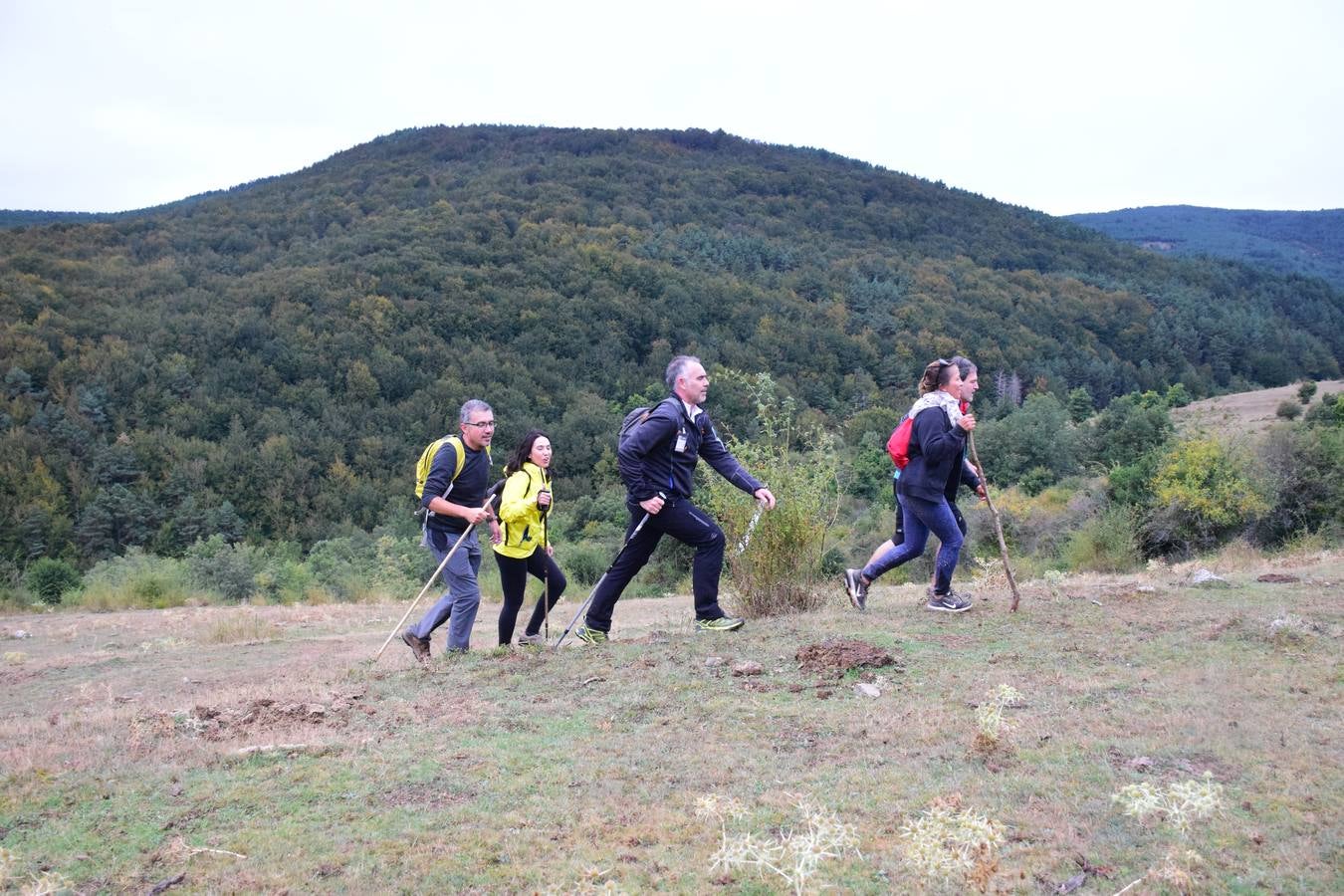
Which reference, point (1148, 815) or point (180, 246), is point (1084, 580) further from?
point (180, 246)

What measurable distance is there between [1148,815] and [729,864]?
59.7 inches

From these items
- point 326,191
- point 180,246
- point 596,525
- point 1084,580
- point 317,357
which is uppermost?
point 326,191

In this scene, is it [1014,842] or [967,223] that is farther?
[967,223]

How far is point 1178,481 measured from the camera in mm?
16078

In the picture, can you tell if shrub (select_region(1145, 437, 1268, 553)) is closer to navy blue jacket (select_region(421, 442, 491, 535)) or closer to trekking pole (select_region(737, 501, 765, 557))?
trekking pole (select_region(737, 501, 765, 557))

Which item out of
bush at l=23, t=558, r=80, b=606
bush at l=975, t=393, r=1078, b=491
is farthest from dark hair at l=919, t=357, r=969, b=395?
bush at l=23, t=558, r=80, b=606

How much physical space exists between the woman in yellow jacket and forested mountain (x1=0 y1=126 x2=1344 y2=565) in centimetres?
3574

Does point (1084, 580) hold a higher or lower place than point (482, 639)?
higher

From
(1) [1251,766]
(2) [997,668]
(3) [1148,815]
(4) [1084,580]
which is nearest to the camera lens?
(3) [1148,815]

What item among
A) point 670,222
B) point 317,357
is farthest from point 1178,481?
point 670,222

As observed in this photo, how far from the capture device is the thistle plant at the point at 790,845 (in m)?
2.87

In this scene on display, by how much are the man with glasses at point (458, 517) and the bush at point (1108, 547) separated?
1019cm

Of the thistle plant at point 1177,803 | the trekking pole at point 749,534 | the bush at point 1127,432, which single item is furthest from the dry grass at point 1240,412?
the thistle plant at point 1177,803

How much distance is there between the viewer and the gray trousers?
7.15 meters
